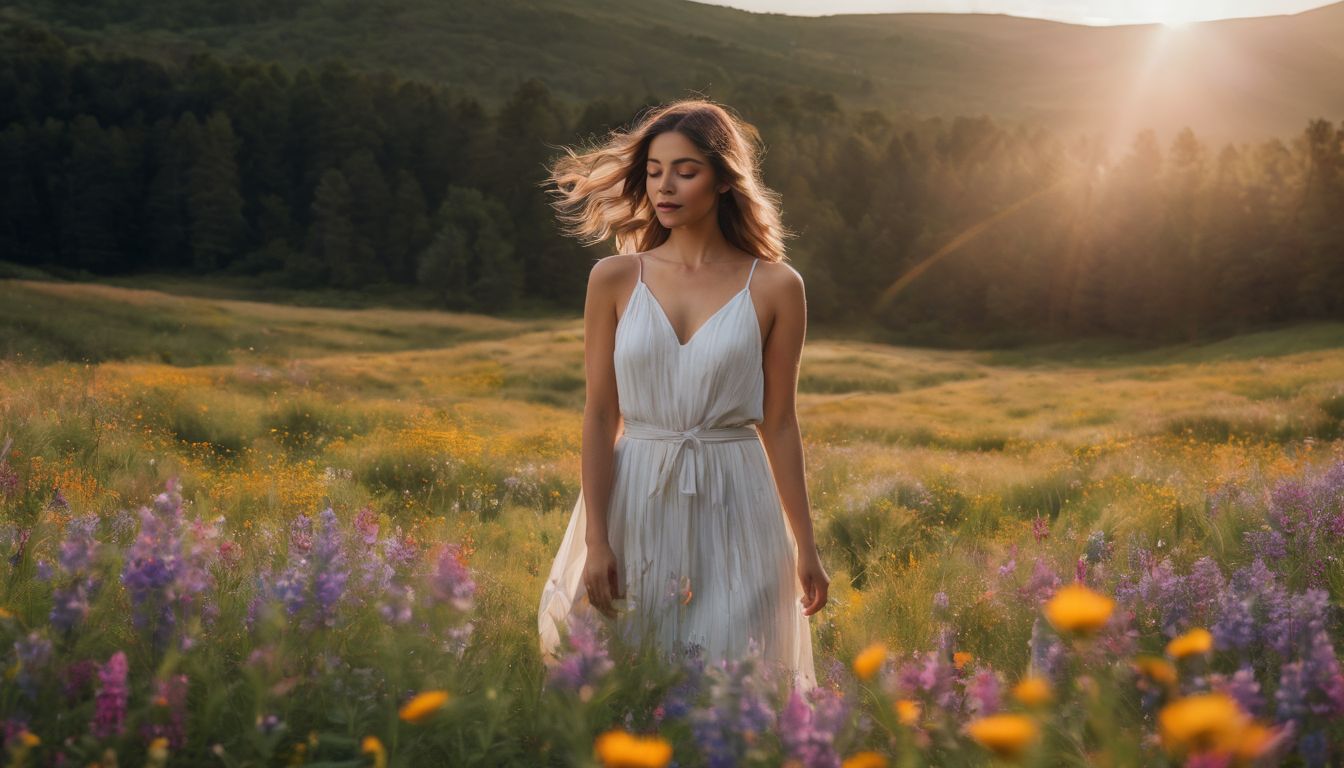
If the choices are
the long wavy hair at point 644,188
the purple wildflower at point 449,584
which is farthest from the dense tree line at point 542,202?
the purple wildflower at point 449,584

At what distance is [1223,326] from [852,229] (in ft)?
83.5

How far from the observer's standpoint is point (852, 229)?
75.1 m

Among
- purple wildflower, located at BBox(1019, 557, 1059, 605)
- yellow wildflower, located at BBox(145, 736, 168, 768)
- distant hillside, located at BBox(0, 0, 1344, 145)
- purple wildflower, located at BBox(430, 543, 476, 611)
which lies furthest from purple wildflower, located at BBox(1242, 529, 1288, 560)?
distant hillside, located at BBox(0, 0, 1344, 145)

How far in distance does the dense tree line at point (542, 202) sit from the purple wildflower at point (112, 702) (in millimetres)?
66056

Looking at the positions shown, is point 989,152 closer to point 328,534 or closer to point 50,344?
point 50,344

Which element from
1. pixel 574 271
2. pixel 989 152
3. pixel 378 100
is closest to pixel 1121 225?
pixel 989 152

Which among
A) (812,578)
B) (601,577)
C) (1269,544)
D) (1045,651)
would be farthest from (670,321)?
(1269,544)

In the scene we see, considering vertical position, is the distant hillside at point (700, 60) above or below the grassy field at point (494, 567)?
above

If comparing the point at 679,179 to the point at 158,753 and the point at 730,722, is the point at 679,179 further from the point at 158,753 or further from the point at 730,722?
the point at 158,753

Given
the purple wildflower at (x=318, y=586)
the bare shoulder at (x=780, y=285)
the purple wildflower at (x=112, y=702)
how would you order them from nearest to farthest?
the purple wildflower at (x=112, y=702), the purple wildflower at (x=318, y=586), the bare shoulder at (x=780, y=285)

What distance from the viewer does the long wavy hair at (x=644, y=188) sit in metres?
3.78

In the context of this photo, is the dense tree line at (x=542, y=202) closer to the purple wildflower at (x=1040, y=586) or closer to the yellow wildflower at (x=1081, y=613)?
the purple wildflower at (x=1040, y=586)

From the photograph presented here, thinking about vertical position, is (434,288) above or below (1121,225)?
below

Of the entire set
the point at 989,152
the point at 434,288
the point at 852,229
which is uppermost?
the point at 989,152
